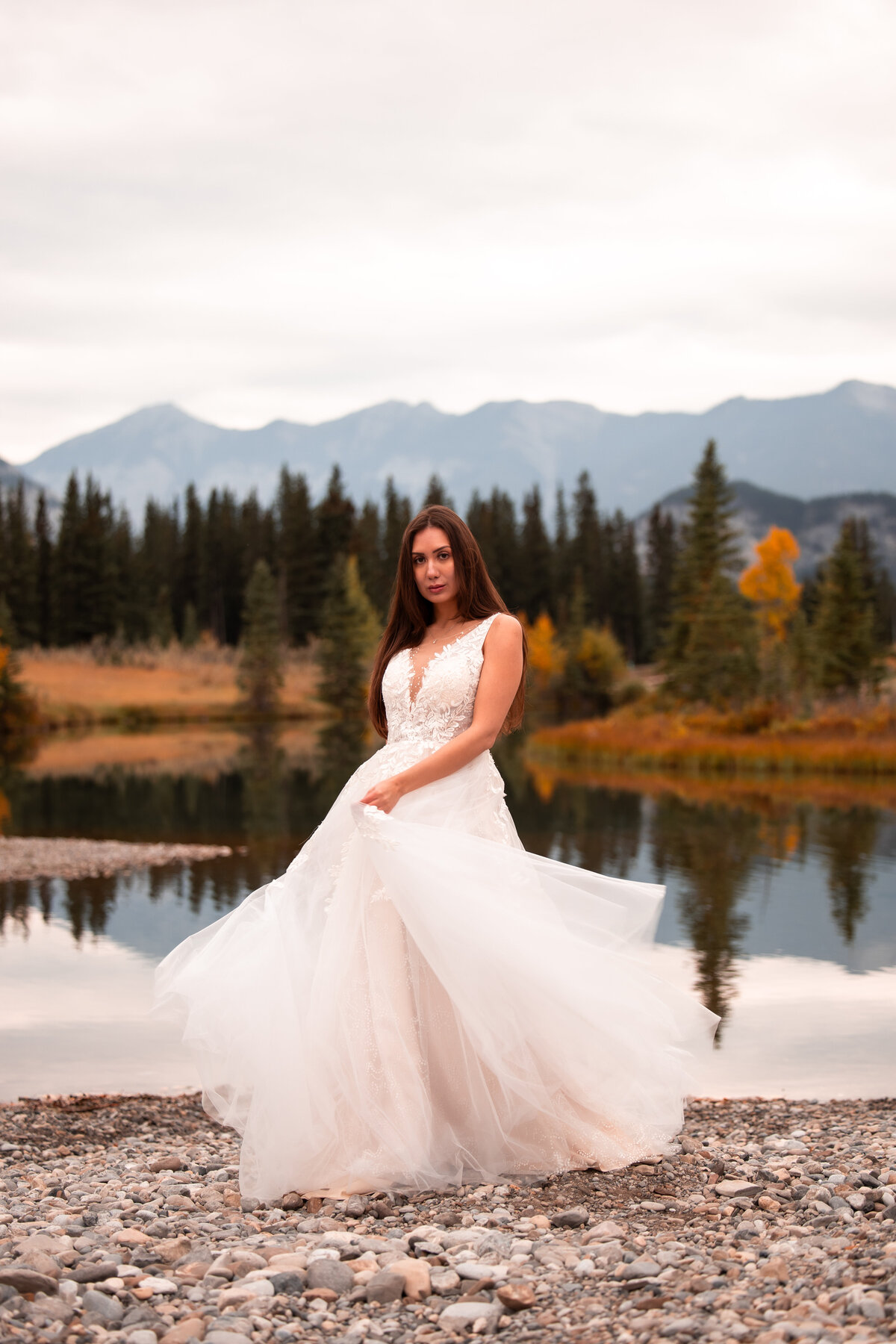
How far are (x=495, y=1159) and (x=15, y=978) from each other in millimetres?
6624

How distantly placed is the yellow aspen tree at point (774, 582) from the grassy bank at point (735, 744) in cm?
2104

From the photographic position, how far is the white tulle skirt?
4.20m

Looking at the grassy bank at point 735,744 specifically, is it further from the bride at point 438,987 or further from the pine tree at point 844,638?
the bride at point 438,987

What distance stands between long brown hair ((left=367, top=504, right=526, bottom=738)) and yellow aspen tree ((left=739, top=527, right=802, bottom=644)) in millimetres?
54079

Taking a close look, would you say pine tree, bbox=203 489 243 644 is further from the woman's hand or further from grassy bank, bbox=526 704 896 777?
the woman's hand

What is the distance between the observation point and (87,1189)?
14.9 feet

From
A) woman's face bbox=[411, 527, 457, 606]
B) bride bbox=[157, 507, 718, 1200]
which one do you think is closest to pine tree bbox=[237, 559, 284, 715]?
woman's face bbox=[411, 527, 457, 606]

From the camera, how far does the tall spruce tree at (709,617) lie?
40.6m

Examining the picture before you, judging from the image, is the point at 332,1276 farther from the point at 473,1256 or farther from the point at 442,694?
the point at 442,694

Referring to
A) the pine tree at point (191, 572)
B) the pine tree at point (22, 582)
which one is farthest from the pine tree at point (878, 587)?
the pine tree at point (22, 582)

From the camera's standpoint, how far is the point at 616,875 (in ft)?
51.0

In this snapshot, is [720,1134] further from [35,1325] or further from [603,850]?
[603,850]

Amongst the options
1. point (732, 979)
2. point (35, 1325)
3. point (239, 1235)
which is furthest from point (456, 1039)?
point (732, 979)

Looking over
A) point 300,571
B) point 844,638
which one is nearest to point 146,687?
point 300,571
